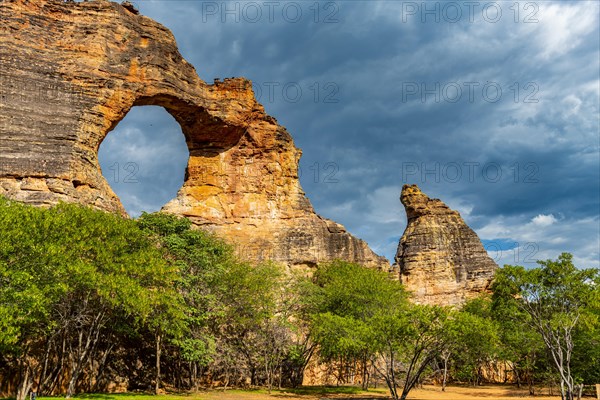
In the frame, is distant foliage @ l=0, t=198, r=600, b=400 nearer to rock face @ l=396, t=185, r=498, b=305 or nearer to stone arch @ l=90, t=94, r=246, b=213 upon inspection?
stone arch @ l=90, t=94, r=246, b=213

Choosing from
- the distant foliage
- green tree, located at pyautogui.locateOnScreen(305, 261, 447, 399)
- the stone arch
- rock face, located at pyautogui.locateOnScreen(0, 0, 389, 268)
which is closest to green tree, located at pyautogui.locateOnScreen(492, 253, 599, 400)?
the distant foliage

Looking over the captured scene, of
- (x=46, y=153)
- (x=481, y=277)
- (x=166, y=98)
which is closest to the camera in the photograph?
(x=46, y=153)

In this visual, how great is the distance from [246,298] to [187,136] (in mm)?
30838

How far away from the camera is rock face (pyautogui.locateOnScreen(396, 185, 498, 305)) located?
73.4 m

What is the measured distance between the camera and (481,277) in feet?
242

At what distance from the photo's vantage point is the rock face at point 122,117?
4134cm

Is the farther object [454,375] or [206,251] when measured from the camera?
[454,375]

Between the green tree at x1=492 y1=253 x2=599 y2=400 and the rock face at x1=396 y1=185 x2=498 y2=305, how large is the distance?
4204 centimetres

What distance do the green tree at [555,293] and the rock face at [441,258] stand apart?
4204cm

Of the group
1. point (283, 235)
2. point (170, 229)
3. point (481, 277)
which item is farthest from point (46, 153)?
point (481, 277)

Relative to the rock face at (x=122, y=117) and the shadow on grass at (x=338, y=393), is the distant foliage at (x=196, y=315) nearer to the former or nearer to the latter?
the shadow on grass at (x=338, y=393)

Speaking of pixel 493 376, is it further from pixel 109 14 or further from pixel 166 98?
pixel 109 14

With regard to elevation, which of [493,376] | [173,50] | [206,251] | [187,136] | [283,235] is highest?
[173,50]

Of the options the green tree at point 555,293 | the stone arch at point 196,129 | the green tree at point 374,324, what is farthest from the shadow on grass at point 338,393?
the stone arch at point 196,129
